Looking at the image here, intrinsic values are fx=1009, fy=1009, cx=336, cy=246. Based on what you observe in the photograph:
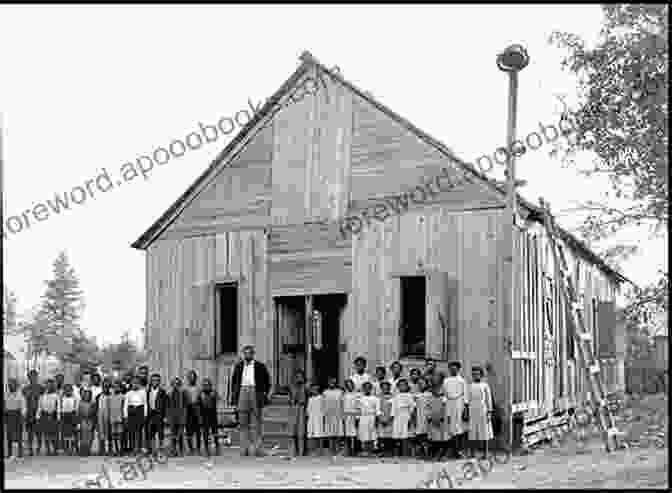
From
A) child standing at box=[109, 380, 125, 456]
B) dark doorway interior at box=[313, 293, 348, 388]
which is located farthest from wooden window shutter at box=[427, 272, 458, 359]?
child standing at box=[109, 380, 125, 456]

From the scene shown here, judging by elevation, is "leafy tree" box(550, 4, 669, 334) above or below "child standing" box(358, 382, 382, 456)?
above

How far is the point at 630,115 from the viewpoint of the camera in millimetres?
21344

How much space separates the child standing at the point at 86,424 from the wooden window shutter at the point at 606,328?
42.4ft

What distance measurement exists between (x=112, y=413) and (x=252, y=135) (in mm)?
5636

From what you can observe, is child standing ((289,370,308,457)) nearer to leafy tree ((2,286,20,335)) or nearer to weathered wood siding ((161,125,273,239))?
weathered wood siding ((161,125,273,239))

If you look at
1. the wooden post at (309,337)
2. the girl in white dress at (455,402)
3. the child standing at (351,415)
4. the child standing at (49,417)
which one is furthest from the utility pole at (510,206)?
the child standing at (49,417)

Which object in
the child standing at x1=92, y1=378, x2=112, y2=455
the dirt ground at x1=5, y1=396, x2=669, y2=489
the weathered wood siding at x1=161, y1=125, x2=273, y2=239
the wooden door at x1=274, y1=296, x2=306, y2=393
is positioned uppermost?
the weathered wood siding at x1=161, y1=125, x2=273, y2=239

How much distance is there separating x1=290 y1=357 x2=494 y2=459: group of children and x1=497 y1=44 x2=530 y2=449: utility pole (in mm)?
457

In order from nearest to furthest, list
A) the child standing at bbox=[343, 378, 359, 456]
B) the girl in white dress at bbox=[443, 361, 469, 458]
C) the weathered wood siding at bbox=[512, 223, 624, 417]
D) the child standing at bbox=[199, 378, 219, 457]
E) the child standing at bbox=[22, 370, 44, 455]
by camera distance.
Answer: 1. the girl in white dress at bbox=[443, 361, 469, 458]
2. the child standing at bbox=[343, 378, 359, 456]
3. the child standing at bbox=[199, 378, 219, 457]
4. the weathered wood siding at bbox=[512, 223, 624, 417]
5. the child standing at bbox=[22, 370, 44, 455]

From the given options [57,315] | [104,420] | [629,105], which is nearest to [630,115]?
[629,105]

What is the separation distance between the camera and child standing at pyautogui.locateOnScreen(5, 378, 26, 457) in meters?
17.8

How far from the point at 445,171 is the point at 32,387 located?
8471 millimetres

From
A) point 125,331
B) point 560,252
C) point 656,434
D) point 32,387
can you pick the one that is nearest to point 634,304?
point 656,434

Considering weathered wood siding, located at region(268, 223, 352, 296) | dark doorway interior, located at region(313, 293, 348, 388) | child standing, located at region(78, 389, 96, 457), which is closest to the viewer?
child standing, located at region(78, 389, 96, 457)
